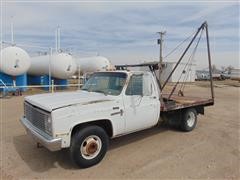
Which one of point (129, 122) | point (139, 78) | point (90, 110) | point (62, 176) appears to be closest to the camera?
point (62, 176)

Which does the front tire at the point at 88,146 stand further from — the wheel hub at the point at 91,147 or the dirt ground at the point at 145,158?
the dirt ground at the point at 145,158

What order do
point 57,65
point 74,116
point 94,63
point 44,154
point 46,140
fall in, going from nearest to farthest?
point 46,140, point 74,116, point 44,154, point 57,65, point 94,63

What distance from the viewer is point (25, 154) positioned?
4750 millimetres

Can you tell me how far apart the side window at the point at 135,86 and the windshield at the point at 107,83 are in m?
0.17

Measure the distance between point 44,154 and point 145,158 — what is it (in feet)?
7.13

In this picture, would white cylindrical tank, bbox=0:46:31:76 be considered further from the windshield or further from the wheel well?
the wheel well

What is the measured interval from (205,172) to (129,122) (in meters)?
1.72

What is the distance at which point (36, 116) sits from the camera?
4285 mm

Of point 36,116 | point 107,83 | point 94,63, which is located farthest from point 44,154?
point 94,63

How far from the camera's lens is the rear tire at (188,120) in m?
6.43

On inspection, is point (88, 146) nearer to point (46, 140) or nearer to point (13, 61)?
point (46, 140)

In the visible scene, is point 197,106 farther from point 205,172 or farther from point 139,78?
point 205,172

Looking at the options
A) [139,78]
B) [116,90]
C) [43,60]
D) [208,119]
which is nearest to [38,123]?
[116,90]

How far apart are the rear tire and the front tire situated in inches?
118
